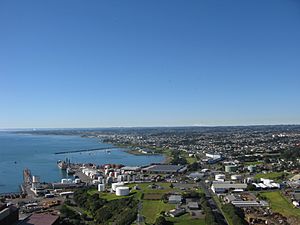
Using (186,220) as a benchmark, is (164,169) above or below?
above

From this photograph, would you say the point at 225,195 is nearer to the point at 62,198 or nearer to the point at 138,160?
the point at 62,198

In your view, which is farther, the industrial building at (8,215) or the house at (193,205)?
the house at (193,205)

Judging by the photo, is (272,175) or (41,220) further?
(272,175)

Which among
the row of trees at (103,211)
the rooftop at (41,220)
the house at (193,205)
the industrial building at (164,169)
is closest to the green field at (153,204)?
the row of trees at (103,211)

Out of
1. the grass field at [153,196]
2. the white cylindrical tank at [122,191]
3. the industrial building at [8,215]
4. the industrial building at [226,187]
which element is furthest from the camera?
the industrial building at [226,187]

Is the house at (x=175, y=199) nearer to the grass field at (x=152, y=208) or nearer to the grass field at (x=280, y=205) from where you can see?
the grass field at (x=152, y=208)

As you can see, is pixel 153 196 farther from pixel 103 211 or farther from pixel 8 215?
pixel 8 215

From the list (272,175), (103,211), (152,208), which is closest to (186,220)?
(152,208)

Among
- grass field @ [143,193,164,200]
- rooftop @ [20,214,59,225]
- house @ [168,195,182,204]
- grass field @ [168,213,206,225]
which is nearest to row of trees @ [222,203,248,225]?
grass field @ [168,213,206,225]
